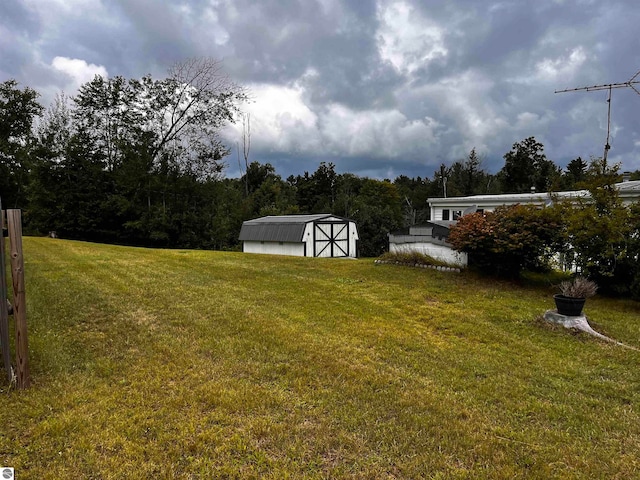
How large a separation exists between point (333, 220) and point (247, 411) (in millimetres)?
21237

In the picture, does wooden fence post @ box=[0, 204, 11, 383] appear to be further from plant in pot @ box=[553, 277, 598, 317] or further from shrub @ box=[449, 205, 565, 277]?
shrub @ box=[449, 205, 565, 277]

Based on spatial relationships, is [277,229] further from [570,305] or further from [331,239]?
[570,305]

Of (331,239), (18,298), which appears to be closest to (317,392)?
(18,298)

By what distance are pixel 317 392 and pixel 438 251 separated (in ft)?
24.3

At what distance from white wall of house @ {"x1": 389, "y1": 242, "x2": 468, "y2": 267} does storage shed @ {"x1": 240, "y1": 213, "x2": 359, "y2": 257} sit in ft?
37.2

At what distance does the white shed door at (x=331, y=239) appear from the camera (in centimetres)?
2275

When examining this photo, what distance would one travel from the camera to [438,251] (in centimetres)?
970

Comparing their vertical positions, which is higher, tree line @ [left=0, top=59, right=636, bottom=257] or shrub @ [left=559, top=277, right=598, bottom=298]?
tree line @ [left=0, top=59, right=636, bottom=257]

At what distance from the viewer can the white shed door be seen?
22.8 metres

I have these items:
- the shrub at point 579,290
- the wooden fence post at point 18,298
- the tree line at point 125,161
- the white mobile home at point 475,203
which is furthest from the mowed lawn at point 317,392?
the tree line at point 125,161

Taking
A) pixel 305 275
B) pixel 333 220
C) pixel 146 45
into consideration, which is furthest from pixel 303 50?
pixel 333 220

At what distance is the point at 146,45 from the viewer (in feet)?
35.2

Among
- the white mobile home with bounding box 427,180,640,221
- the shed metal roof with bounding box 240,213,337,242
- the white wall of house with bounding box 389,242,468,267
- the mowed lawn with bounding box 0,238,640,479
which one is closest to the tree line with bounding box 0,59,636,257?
the shed metal roof with bounding box 240,213,337,242

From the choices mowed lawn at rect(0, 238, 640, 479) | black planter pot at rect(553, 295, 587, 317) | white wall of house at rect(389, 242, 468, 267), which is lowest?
mowed lawn at rect(0, 238, 640, 479)
